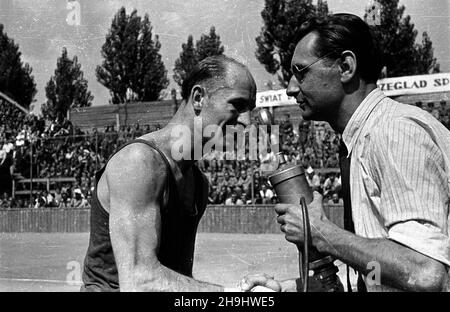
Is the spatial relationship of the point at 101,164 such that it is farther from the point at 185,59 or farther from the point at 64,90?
the point at 64,90

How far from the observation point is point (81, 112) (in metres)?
38.5

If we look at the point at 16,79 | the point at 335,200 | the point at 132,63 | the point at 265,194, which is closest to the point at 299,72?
the point at 335,200

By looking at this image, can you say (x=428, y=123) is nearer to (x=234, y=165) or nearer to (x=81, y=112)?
(x=234, y=165)

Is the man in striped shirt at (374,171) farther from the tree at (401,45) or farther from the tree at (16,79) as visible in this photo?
the tree at (401,45)

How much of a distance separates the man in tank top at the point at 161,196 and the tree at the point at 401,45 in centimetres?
3777

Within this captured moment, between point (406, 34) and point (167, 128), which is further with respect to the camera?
point (406, 34)

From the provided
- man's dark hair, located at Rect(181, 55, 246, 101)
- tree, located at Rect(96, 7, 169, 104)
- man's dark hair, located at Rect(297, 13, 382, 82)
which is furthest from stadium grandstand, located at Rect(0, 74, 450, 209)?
man's dark hair, located at Rect(297, 13, 382, 82)

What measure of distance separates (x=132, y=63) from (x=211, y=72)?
3489cm

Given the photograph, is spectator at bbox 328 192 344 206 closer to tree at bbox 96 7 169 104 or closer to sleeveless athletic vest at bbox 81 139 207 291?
tree at bbox 96 7 169 104

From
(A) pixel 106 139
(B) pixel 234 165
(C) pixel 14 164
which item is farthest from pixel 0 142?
(B) pixel 234 165

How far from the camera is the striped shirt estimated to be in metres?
1.77

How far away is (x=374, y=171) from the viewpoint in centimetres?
189

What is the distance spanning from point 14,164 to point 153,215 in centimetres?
2492
